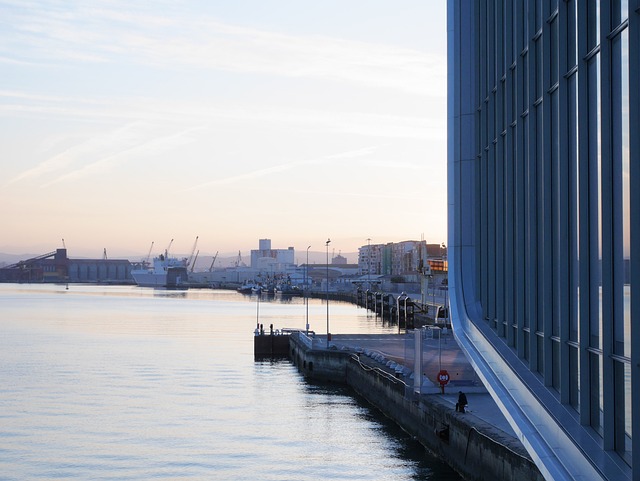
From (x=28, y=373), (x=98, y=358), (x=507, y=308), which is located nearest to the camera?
(x=507, y=308)

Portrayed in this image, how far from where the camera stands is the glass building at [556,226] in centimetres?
1287

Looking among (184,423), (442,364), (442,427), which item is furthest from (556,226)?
(442,364)

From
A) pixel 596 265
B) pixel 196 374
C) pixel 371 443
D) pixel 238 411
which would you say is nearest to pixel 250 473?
pixel 371 443

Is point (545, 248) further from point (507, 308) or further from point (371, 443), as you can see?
point (371, 443)

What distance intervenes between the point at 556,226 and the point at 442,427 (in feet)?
59.1

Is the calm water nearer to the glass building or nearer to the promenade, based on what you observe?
the promenade

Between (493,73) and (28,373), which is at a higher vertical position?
(493,73)

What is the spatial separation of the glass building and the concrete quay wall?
127 inches

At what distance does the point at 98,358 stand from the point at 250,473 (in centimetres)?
4290

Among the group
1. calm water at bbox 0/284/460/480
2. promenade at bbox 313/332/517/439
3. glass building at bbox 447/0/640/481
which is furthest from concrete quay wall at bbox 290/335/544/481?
glass building at bbox 447/0/640/481

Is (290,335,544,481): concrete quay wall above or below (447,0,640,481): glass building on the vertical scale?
below

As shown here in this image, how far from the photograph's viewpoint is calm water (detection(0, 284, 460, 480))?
33094 mm

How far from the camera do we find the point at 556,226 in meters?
16.6

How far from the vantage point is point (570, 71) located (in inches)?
598
